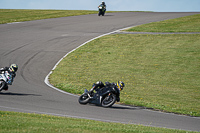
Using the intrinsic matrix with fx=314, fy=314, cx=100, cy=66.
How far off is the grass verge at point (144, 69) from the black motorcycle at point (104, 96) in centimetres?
184

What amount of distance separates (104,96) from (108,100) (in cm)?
28

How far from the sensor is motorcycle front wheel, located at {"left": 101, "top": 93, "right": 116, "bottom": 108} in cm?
1352

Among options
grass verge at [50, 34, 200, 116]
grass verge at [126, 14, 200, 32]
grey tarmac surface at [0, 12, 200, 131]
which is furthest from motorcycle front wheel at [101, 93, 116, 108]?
grass verge at [126, 14, 200, 32]

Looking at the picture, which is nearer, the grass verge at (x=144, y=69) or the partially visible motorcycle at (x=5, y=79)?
the partially visible motorcycle at (x=5, y=79)

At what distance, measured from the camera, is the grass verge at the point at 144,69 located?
16812 mm

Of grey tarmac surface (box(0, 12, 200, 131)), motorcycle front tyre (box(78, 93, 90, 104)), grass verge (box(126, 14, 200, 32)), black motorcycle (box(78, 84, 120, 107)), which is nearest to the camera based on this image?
grey tarmac surface (box(0, 12, 200, 131))

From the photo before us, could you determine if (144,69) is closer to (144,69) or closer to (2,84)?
(144,69)

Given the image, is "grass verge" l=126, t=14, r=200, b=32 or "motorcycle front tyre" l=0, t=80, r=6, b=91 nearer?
"motorcycle front tyre" l=0, t=80, r=6, b=91

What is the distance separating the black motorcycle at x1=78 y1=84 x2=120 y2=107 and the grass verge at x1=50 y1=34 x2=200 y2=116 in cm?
184

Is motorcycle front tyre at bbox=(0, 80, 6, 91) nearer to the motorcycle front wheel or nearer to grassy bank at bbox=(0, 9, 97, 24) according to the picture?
the motorcycle front wheel

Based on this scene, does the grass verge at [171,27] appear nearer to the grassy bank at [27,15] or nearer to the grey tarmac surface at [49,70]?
the grey tarmac surface at [49,70]

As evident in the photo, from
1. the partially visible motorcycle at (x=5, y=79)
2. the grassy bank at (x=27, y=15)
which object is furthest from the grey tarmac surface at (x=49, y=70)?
the grassy bank at (x=27, y=15)

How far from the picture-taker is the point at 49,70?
22.8 metres

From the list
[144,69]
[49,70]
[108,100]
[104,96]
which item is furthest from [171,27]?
[104,96]
